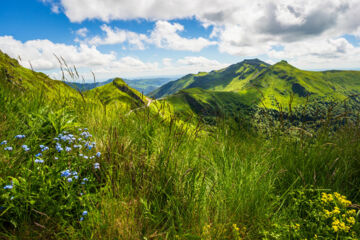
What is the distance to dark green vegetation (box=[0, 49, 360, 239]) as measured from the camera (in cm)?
202

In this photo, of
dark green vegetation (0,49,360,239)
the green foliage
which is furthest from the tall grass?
the green foliage

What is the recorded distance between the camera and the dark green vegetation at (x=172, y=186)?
6.63 ft

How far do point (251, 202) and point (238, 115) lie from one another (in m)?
2.89

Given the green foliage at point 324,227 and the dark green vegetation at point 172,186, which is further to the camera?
the green foliage at point 324,227

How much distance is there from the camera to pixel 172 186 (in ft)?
8.12

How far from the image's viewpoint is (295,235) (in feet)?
7.13

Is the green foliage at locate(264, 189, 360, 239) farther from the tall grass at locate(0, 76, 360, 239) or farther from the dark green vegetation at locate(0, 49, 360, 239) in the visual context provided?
the tall grass at locate(0, 76, 360, 239)

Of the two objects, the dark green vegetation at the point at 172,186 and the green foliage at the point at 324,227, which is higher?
the dark green vegetation at the point at 172,186

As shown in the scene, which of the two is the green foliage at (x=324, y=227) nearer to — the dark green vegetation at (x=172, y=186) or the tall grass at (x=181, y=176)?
the dark green vegetation at (x=172, y=186)

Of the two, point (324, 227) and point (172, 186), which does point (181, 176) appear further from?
point (324, 227)

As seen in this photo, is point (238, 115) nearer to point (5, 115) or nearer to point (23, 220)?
point (23, 220)

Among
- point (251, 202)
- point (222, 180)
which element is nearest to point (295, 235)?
point (251, 202)

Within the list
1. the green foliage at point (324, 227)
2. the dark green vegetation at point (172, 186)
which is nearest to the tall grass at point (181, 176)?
the dark green vegetation at point (172, 186)

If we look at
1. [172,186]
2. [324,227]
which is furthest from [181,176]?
[324,227]
